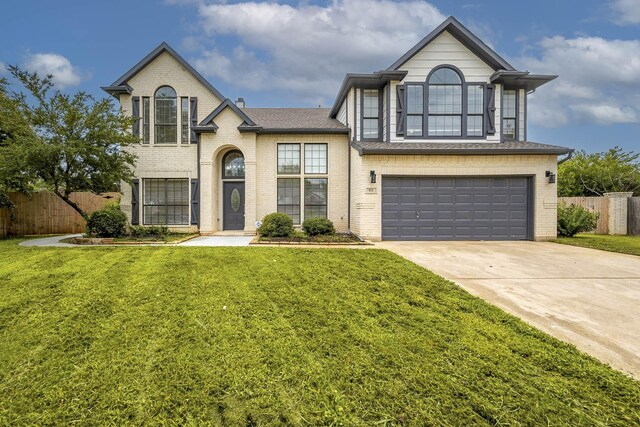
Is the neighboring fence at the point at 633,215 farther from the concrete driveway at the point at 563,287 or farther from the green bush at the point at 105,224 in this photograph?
the green bush at the point at 105,224

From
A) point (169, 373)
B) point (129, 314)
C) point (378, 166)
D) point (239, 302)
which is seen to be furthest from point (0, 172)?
point (378, 166)

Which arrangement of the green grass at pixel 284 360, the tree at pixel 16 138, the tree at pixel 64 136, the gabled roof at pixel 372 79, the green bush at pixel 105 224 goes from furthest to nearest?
the gabled roof at pixel 372 79 < the green bush at pixel 105 224 < the tree at pixel 64 136 < the tree at pixel 16 138 < the green grass at pixel 284 360

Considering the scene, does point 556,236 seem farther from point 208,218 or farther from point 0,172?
point 0,172

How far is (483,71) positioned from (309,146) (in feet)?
25.2

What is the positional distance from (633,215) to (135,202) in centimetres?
2283

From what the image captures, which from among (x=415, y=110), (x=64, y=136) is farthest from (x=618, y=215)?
(x=64, y=136)

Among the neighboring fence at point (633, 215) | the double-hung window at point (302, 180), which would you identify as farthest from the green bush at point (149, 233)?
the neighboring fence at point (633, 215)

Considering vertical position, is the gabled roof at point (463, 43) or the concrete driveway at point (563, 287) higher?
the gabled roof at point (463, 43)

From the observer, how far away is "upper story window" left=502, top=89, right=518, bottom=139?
12773mm

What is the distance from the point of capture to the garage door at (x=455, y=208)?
1120cm

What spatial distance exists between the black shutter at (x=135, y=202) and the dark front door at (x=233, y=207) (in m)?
3.54

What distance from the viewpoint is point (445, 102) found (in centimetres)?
1199

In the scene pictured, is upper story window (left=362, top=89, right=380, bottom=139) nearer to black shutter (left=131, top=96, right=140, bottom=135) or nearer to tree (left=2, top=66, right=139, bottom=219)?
tree (left=2, top=66, right=139, bottom=219)

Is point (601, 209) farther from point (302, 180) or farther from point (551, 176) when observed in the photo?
point (302, 180)
